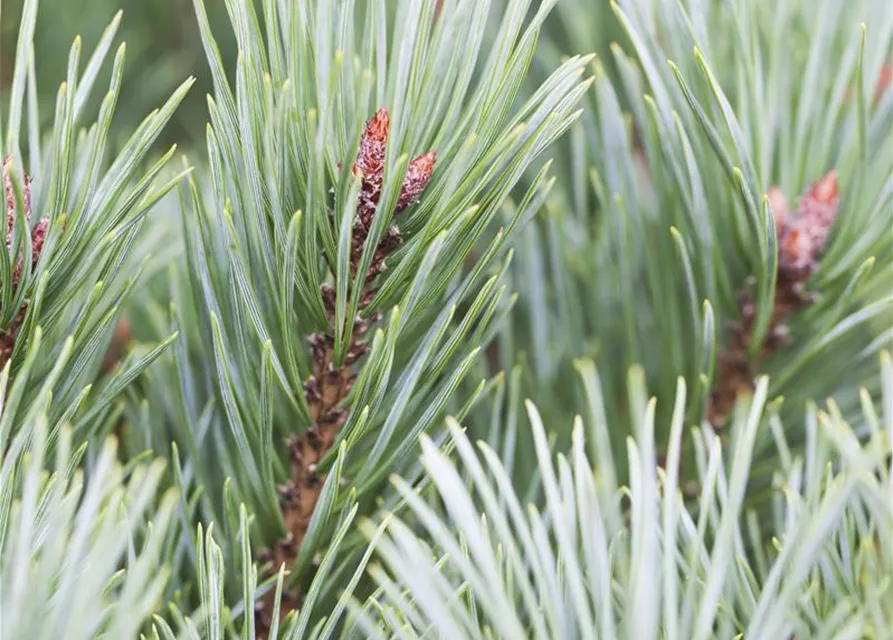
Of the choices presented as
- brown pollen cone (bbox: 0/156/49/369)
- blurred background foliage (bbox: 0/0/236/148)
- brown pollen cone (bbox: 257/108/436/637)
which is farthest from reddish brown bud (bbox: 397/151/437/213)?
blurred background foliage (bbox: 0/0/236/148)

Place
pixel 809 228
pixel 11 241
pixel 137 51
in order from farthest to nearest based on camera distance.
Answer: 1. pixel 137 51
2. pixel 809 228
3. pixel 11 241

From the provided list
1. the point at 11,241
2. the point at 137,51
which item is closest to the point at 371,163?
the point at 11,241

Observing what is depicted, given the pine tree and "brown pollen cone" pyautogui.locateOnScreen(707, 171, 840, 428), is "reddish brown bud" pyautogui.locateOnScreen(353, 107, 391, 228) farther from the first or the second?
"brown pollen cone" pyautogui.locateOnScreen(707, 171, 840, 428)

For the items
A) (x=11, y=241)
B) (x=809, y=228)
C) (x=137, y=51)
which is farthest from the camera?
(x=137, y=51)

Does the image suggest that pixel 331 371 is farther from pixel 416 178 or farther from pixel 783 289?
pixel 783 289

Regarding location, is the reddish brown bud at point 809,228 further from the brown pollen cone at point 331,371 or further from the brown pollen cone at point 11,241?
the brown pollen cone at point 11,241

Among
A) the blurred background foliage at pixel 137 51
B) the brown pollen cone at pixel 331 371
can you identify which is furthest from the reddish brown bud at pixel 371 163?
the blurred background foliage at pixel 137 51

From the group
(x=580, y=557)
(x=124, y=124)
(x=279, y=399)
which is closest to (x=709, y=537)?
(x=580, y=557)
